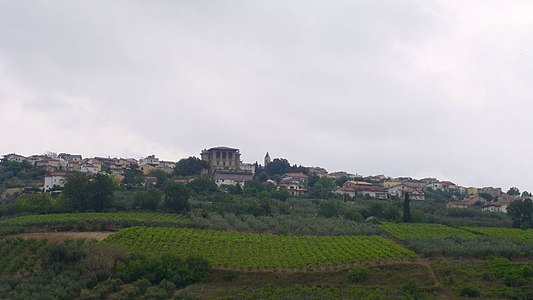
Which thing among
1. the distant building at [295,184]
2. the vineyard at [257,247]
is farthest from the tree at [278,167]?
the vineyard at [257,247]

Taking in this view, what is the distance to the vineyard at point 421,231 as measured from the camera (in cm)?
5445

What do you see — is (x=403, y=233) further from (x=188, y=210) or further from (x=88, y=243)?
(x=88, y=243)

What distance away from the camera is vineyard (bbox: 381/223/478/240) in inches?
2144

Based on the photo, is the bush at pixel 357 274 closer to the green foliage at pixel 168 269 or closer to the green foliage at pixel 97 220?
the green foliage at pixel 168 269

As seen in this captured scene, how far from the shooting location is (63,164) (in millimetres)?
116812

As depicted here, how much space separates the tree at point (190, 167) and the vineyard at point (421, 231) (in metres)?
54.7

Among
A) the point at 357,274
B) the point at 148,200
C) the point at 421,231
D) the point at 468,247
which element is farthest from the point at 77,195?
the point at 468,247

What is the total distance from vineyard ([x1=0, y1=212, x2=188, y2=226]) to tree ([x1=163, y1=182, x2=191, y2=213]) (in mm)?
2322

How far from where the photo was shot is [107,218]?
56.9m

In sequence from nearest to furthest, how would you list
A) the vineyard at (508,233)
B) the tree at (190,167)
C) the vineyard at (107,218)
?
the vineyard at (508,233), the vineyard at (107,218), the tree at (190,167)

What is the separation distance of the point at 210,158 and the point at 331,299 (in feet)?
284

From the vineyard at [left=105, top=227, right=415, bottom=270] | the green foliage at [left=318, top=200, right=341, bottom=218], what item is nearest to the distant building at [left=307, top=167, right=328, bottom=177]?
the green foliage at [left=318, top=200, right=341, bottom=218]

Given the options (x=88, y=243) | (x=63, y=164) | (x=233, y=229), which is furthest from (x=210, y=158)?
(x=88, y=243)

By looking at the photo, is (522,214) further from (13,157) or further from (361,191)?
(13,157)
